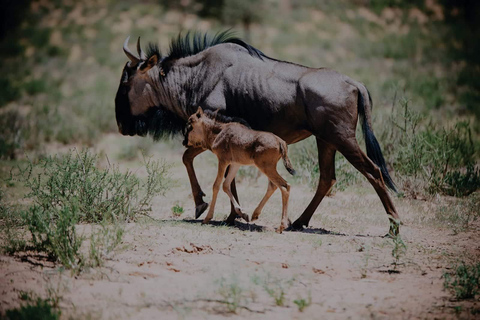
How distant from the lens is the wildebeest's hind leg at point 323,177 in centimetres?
700

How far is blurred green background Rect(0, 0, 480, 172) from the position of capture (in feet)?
47.4

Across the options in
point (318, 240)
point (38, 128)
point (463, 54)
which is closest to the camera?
point (318, 240)

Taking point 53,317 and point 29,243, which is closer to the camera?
point 53,317

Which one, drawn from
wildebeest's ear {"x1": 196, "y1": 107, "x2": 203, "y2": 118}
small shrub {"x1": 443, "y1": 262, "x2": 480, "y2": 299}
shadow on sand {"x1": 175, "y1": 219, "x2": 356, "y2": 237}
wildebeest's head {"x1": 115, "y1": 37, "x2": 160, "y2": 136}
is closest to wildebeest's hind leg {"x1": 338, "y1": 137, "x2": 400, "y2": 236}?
shadow on sand {"x1": 175, "y1": 219, "x2": 356, "y2": 237}

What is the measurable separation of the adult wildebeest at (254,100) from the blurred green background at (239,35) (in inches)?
93.3

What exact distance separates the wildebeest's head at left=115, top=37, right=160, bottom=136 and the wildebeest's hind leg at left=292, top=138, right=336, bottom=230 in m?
2.52

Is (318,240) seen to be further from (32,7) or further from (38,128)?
(32,7)

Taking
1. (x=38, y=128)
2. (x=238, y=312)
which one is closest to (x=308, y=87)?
(x=238, y=312)

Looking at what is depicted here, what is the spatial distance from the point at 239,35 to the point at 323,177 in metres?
23.3

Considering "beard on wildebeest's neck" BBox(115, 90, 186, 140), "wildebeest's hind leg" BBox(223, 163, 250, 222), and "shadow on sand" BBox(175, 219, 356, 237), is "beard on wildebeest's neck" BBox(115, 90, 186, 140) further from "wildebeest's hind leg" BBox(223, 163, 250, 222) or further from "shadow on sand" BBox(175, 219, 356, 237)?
"shadow on sand" BBox(175, 219, 356, 237)

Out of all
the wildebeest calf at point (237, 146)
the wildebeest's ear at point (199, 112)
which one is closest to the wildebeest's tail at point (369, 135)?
the wildebeest calf at point (237, 146)

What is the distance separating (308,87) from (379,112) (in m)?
5.61

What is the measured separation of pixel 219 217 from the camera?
294 inches

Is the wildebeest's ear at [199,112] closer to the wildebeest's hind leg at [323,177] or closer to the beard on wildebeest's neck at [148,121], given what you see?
the beard on wildebeest's neck at [148,121]
